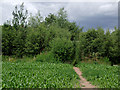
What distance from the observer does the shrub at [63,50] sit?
9.50m

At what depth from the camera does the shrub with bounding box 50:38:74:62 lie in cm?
950

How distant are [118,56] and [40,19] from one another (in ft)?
26.1

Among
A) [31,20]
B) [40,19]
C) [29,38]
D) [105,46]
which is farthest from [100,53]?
[31,20]

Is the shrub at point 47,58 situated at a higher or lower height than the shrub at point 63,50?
lower

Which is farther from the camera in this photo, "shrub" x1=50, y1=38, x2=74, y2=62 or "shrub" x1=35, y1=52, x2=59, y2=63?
"shrub" x1=50, y1=38, x2=74, y2=62

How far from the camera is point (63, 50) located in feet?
30.9

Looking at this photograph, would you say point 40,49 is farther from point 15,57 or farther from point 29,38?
point 15,57

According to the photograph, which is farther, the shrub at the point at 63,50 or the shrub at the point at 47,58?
the shrub at the point at 63,50

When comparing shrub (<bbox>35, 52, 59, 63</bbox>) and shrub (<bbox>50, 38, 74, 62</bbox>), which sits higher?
shrub (<bbox>50, 38, 74, 62</bbox>)

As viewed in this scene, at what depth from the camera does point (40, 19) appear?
46.4ft

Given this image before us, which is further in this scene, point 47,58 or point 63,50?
point 47,58

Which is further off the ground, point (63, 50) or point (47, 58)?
point (63, 50)

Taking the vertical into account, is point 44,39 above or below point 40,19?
below

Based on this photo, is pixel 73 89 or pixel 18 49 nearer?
pixel 73 89
